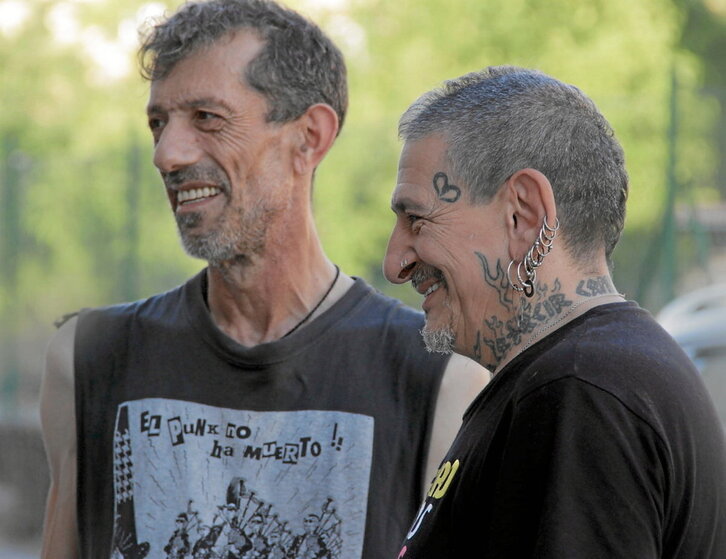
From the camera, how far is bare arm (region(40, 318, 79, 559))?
271 centimetres

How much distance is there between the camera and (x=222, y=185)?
8.72 ft

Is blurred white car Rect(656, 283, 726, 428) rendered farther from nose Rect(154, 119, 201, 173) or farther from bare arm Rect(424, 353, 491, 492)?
nose Rect(154, 119, 201, 173)

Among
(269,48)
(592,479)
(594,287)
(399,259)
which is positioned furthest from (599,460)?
(269,48)

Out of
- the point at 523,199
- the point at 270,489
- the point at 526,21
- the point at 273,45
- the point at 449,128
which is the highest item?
the point at 526,21

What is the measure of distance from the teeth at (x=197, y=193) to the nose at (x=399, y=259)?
804 mm

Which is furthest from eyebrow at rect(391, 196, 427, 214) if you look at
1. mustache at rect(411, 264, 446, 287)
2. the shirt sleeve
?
the shirt sleeve

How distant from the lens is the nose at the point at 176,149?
8.66 feet

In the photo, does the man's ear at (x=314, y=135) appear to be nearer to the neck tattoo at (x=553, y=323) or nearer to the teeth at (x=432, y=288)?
the teeth at (x=432, y=288)

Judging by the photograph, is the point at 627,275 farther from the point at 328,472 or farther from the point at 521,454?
the point at 521,454

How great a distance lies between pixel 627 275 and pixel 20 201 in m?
5.16

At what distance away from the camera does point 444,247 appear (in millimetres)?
1849

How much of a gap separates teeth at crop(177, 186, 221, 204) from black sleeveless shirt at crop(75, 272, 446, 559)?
254 millimetres

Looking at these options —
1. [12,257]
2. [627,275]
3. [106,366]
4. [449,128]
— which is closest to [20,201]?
[12,257]

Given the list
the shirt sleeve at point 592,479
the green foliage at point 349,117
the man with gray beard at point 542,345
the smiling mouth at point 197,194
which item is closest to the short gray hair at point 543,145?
the man with gray beard at point 542,345
